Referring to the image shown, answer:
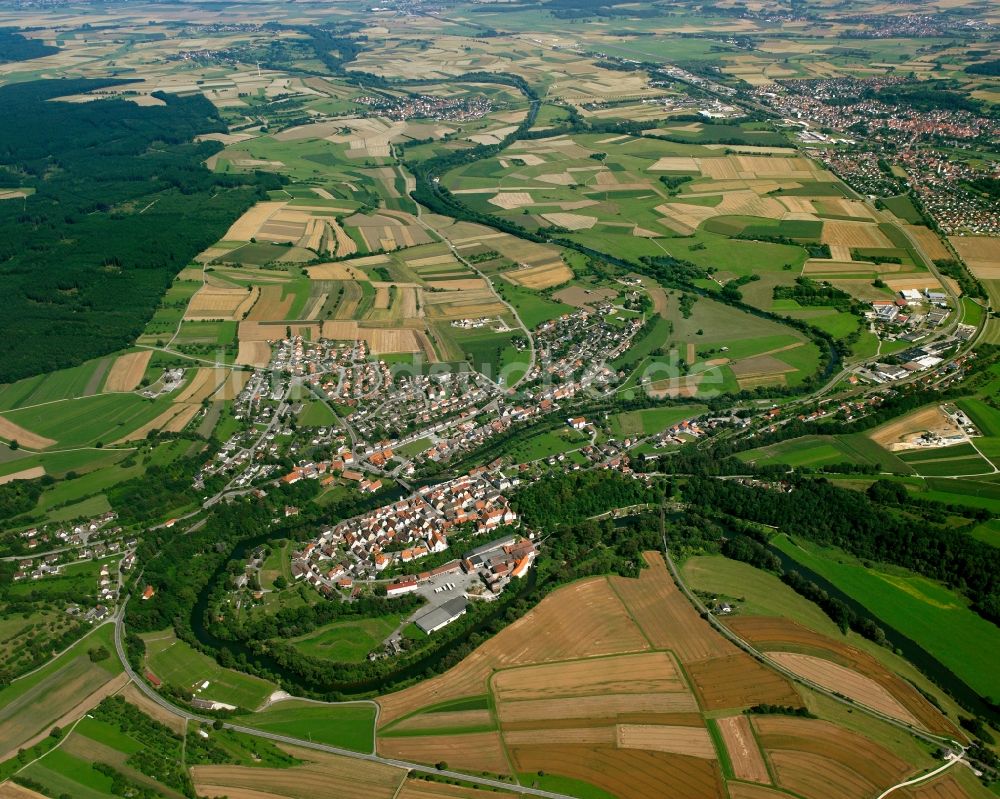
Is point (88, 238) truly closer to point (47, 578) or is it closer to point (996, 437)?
point (47, 578)

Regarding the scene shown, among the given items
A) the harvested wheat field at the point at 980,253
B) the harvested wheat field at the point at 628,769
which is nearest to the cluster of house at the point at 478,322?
the harvested wheat field at the point at 628,769

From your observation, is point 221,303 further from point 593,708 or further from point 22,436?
point 593,708

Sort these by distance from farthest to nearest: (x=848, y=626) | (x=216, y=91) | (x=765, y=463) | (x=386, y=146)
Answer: (x=216, y=91)
(x=386, y=146)
(x=765, y=463)
(x=848, y=626)

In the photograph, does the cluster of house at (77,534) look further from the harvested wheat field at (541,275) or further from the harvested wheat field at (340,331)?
the harvested wheat field at (541,275)

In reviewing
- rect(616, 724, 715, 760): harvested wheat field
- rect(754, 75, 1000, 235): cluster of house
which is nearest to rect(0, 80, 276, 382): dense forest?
rect(616, 724, 715, 760): harvested wheat field

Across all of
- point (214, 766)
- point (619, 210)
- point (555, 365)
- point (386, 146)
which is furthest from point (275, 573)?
point (386, 146)

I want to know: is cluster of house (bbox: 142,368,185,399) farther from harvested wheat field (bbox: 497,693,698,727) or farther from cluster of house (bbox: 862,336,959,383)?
cluster of house (bbox: 862,336,959,383)
